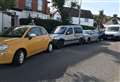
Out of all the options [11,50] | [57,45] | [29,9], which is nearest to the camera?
[11,50]

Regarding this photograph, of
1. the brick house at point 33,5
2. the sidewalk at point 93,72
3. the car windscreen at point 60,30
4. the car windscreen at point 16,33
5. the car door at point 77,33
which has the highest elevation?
the brick house at point 33,5

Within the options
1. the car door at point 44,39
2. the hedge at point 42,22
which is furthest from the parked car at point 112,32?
the car door at point 44,39

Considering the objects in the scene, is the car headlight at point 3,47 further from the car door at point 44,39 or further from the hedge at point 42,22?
the hedge at point 42,22

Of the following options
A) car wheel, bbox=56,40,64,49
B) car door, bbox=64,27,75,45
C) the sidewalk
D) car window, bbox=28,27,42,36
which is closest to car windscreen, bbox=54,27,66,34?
car door, bbox=64,27,75,45

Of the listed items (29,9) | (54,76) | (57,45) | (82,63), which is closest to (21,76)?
(54,76)

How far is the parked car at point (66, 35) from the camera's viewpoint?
16.9 m

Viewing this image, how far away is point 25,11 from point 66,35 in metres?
16.4

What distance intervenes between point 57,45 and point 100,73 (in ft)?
25.2

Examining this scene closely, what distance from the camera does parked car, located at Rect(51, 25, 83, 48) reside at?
16.9 m

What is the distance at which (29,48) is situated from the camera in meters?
11.3

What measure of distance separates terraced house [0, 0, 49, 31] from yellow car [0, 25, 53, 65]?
13493 millimetres

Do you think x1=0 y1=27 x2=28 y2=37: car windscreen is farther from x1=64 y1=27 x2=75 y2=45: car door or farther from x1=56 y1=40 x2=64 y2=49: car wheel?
x1=64 y1=27 x2=75 y2=45: car door

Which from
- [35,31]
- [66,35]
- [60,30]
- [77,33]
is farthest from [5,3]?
[35,31]

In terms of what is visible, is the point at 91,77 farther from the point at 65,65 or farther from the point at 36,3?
the point at 36,3
